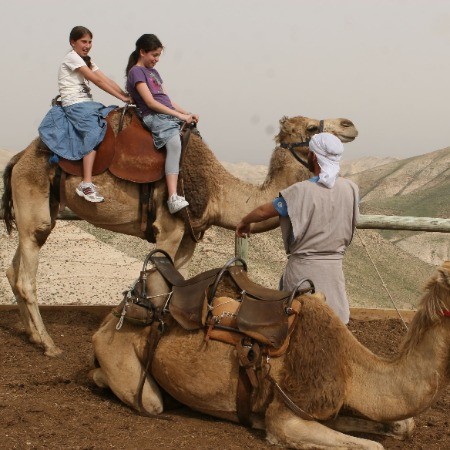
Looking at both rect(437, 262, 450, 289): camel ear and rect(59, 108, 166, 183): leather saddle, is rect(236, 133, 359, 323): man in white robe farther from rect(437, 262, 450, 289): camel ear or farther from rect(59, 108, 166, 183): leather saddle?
rect(59, 108, 166, 183): leather saddle

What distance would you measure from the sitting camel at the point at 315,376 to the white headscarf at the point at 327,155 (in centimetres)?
82

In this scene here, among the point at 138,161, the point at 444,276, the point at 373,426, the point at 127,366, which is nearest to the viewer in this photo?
the point at 444,276

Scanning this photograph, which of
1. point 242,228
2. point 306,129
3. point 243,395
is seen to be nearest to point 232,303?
point 243,395

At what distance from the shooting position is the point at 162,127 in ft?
25.5

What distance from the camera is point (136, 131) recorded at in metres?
7.86

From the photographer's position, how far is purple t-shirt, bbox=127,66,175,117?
788 centimetres

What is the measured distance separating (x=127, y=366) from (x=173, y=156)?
2.63m

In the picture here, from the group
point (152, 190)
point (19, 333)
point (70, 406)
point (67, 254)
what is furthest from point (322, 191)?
point (67, 254)

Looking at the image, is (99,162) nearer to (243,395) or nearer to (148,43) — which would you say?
(148,43)

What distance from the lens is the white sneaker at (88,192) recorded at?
25.1 feet

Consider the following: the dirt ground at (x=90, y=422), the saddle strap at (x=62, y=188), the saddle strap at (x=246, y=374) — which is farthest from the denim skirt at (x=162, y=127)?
the saddle strap at (x=246, y=374)

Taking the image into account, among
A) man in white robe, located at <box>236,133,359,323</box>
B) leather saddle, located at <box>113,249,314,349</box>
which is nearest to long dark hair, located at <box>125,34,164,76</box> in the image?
man in white robe, located at <box>236,133,359,323</box>

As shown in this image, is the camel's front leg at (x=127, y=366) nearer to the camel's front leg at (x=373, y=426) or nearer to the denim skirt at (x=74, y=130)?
the camel's front leg at (x=373, y=426)

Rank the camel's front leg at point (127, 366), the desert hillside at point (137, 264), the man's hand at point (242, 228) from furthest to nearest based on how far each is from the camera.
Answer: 1. the desert hillside at point (137, 264)
2. the man's hand at point (242, 228)
3. the camel's front leg at point (127, 366)
